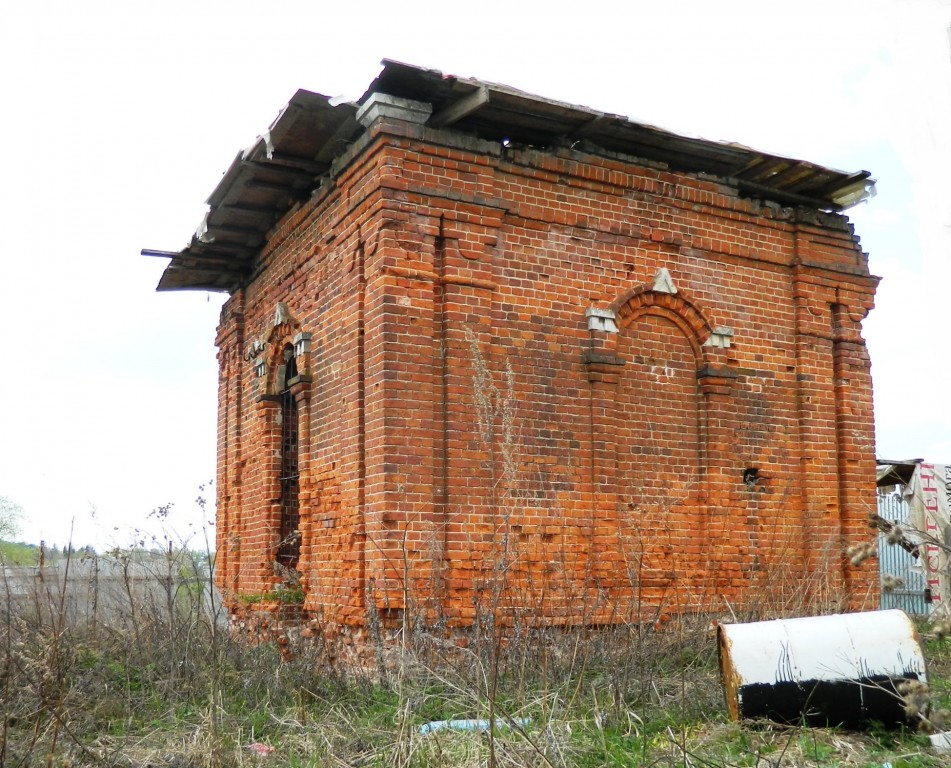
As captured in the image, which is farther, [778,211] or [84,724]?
[778,211]

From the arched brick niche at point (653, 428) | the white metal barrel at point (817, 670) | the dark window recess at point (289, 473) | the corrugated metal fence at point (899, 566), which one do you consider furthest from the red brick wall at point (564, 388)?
the corrugated metal fence at point (899, 566)

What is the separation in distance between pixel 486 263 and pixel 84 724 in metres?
4.81

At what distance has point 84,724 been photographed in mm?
6363

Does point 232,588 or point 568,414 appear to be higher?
point 568,414

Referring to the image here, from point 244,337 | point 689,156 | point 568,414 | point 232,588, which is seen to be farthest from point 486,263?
point 232,588

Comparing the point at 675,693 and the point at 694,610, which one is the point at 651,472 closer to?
the point at 694,610

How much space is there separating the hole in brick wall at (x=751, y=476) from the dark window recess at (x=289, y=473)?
4879 millimetres

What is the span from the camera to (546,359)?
29.2 ft

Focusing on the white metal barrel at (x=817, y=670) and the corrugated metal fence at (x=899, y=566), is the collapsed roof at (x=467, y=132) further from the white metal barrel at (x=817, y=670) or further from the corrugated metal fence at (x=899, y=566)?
the corrugated metal fence at (x=899, y=566)

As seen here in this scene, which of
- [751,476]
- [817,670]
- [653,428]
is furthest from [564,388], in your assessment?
[817,670]

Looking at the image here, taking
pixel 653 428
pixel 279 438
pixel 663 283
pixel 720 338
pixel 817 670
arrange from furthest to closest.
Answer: pixel 279 438
pixel 720 338
pixel 663 283
pixel 653 428
pixel 817 670

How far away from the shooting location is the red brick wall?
8.24 metres

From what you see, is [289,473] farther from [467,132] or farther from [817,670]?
[817,670]

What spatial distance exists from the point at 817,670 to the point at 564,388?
3.75 m
